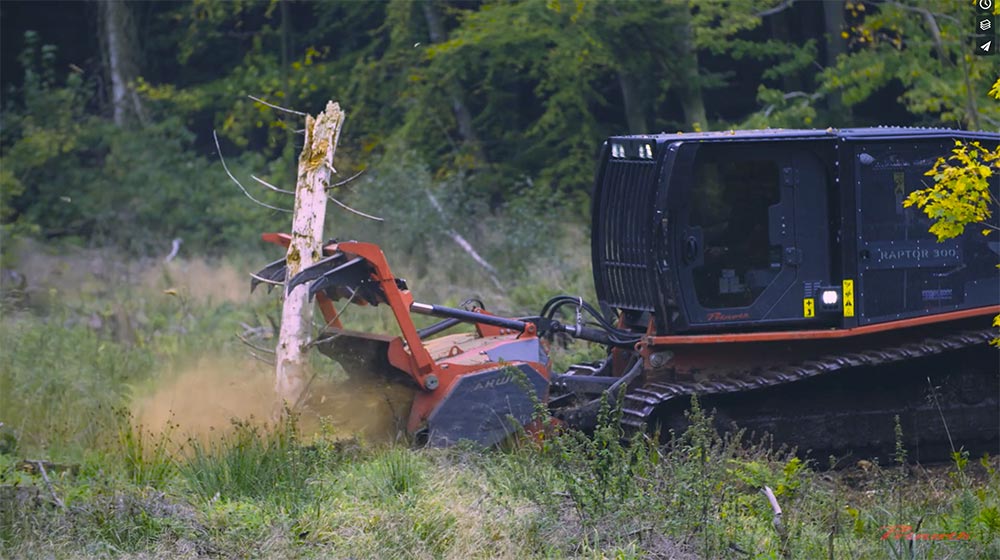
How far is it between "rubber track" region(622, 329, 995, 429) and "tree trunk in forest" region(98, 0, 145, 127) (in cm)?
1958

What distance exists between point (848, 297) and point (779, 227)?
687 millimetres

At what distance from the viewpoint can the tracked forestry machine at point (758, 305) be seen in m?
8.14

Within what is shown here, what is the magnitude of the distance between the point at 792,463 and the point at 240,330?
25.8ft

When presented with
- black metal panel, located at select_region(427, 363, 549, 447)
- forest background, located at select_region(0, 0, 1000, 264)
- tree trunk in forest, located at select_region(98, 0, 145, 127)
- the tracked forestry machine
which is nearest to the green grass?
black metal panel, located at select_region(427, 363, 549, 447)

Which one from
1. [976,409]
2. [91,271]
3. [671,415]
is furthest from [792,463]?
[91,271]

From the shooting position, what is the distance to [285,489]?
6.82 m

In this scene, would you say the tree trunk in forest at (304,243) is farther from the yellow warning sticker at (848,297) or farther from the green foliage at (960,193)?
the green foliage at (960,193)

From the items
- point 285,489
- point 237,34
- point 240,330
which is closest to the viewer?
point 285,489

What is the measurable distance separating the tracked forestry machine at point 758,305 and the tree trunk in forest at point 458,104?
40.9ft

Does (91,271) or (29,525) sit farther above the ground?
(29,525)

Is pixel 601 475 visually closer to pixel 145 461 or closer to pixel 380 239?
pixel 145 461

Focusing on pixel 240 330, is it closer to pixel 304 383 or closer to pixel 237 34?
pixel 304 383

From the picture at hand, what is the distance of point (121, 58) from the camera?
2539 cm

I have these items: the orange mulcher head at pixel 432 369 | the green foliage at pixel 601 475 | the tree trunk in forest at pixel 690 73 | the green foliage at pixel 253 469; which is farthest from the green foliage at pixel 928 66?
the green foliage at pixel 253 469
